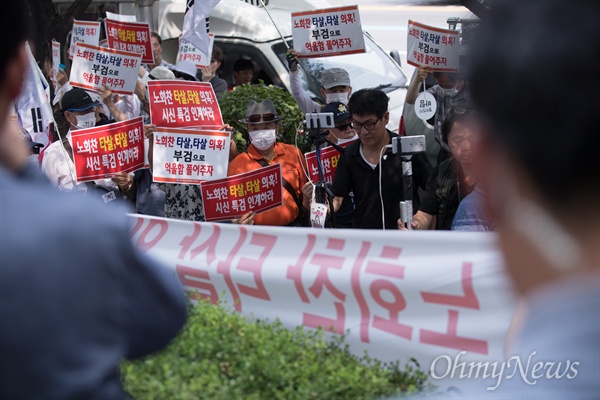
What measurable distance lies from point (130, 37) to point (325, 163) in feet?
11.0

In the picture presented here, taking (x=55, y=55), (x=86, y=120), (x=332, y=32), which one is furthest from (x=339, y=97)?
(x=55, y=55)

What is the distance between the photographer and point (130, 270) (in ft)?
5.35

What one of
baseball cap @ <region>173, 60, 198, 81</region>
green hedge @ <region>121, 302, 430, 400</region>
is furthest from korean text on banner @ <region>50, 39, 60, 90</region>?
green hedge @ <region>121, 302, 430, 400</region>

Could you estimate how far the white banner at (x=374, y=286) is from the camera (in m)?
3.76

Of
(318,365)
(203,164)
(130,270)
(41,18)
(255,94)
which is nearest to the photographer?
(130,270)

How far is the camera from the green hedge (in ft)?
10.8

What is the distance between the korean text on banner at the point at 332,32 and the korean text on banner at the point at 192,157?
2.41 metres

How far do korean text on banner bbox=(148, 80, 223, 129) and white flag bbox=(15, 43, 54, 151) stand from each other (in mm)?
1332

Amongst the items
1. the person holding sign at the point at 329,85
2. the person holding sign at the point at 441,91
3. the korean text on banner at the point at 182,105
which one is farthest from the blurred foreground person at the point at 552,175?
the person holding sign at the point at 329,85

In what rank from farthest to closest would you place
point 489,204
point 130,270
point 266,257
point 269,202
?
point 269,202
point 266,257
point 130,270
point 489,204

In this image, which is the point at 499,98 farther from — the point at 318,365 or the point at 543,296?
the point at 318,365

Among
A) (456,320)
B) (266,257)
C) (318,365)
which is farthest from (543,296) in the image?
(266,257)

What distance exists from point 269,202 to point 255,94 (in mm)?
2529

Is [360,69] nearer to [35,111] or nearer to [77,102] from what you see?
[35,111]
